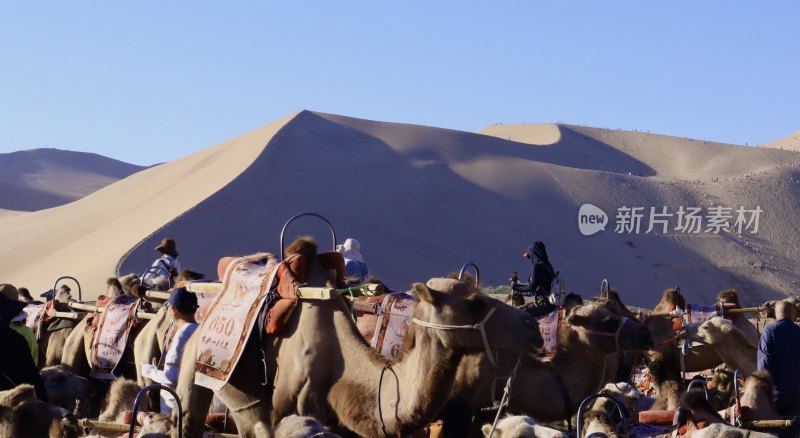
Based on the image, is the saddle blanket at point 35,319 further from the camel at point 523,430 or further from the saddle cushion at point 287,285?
the camel at point 523,430

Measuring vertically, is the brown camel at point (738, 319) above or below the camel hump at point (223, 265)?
below

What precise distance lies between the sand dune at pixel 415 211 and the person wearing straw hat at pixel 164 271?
86.9 feet

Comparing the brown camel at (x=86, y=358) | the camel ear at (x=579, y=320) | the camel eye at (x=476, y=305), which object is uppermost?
the camel eye at (x=476, y=305)

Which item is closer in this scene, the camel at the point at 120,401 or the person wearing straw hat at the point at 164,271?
the camel at the point at 120,401

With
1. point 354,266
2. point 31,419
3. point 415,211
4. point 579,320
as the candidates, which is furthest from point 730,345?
point 415,211

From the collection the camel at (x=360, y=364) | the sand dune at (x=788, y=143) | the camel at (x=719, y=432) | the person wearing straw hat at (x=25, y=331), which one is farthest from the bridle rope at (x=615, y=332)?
the sand dune at (x=788, y=143)

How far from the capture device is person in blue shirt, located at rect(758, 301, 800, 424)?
9.85 meters

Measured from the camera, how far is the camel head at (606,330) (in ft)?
32.6

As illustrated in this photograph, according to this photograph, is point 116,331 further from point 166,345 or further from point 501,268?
point 501,268

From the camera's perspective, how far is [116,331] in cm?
1252

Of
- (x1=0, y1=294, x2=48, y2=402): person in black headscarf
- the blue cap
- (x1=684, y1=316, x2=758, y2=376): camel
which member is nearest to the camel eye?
the blue cap

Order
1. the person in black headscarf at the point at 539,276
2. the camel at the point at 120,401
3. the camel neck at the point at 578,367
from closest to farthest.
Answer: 1. the camel at the point at 120,401
2. the camel neck at the point at 578,367
3. the person in black headscarf at the point at 539,276

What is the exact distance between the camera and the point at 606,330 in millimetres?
10125

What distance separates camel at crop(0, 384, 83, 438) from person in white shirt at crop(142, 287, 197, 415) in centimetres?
325
